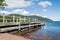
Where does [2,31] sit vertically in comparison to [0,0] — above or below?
below

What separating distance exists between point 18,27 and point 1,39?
365 inches

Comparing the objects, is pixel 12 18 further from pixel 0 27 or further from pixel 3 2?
pixel 0 27

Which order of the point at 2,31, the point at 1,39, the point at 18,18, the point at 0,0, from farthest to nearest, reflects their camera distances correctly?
the point at 18,18 → the point at 0,0 → the point at 2,31 → the point at 1,39

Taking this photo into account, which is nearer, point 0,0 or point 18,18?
point 0,0

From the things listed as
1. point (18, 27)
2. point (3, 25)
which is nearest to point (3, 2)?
point (18, 27)

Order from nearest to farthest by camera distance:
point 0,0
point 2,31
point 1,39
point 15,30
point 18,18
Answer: point 1,39, point 2,31, point 15,30, point 0,0, point 18,18

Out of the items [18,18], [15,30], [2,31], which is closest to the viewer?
[2,31]

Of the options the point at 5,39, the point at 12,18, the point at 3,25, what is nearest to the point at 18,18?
the point at 12,18

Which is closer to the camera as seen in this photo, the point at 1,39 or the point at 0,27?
the point at 1,39

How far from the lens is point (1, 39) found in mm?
12953

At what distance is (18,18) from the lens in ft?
84.8

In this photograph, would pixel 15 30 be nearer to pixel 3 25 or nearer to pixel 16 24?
pixel 16 24

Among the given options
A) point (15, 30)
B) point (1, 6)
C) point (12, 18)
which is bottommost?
point (15, 30)

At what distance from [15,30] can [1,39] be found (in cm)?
873
